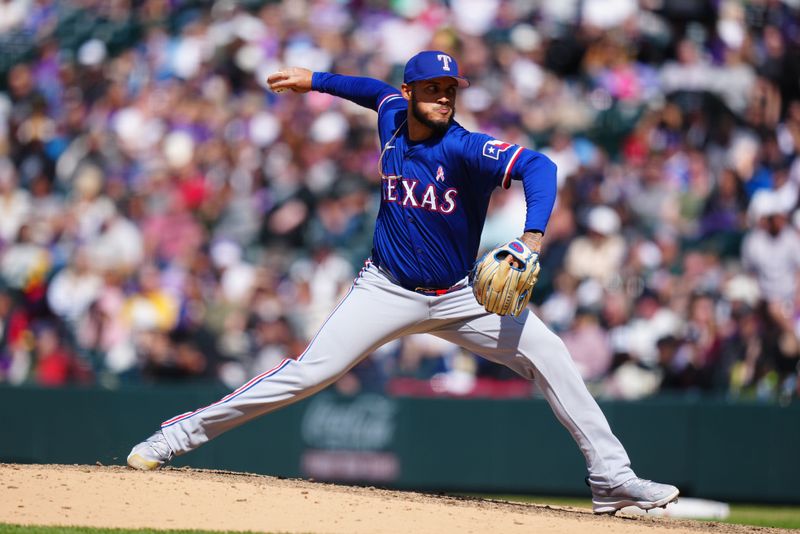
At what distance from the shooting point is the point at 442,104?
5648mm

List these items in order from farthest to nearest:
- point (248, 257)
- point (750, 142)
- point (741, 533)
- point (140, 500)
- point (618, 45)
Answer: point (618, 45), point (750, 142), point (248, 257), point (741, 533), point (140, 500)

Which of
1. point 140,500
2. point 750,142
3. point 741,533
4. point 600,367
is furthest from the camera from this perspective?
point 750,142

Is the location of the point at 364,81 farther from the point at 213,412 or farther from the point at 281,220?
the point at 281,220

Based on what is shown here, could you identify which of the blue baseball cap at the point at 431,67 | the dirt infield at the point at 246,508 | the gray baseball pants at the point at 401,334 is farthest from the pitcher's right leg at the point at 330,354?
the blue baseball cap at the point at 431,67

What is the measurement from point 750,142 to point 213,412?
843 centimetres

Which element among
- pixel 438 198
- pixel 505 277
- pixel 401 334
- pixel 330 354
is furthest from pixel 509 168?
pixel 330 354

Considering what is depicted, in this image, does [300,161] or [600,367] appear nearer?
[600,367]

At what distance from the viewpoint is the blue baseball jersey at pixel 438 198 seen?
5473 mm

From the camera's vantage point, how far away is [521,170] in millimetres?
5398

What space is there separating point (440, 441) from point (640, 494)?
16.4 feet

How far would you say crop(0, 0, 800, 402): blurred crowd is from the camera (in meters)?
10.7

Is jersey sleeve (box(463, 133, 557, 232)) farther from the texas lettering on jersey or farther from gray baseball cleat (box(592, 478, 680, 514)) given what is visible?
gray baseball cleat (box(592, 478, 680, 514))

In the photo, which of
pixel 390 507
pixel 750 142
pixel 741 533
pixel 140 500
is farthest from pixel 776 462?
pixel 140 500

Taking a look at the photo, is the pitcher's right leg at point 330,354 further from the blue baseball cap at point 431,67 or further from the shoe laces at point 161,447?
the blue baseball cap at point 431,67
